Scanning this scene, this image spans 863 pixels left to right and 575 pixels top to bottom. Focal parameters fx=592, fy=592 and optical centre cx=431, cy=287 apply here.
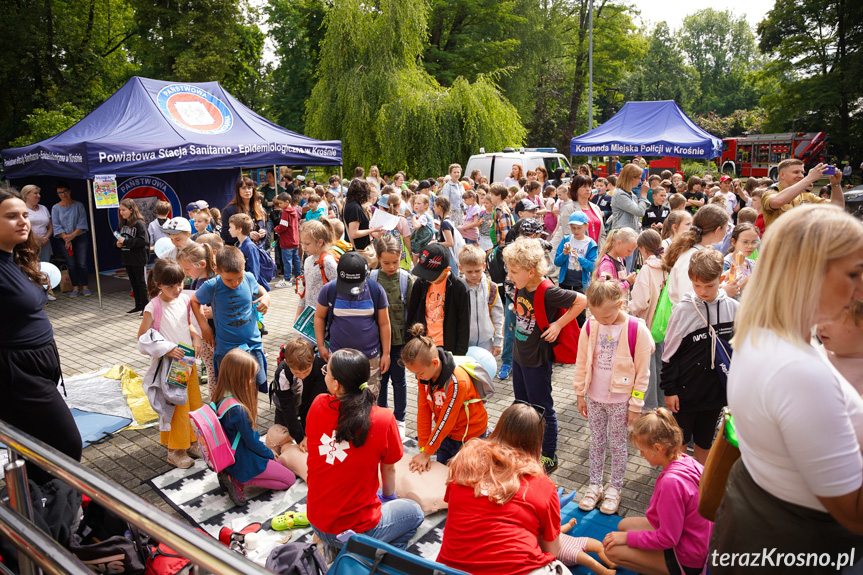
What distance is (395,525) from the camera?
135 inches

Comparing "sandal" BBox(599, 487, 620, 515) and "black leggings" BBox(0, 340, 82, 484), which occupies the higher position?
"black leggings" BBox(0, 340, 82, 484)

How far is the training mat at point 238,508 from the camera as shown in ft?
12.8

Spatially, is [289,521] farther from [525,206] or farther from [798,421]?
[525,206]

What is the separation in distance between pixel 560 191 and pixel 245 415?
7.36 meters

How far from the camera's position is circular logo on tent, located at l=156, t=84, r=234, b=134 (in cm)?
1158

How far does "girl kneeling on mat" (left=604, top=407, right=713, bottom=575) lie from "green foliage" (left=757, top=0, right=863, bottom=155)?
3193cm

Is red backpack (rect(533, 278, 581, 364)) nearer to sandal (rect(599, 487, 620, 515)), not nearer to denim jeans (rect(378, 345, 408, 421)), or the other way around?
sandal (rect(599, 487, 620, 515))

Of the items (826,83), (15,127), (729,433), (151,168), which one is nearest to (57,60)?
(15,127)

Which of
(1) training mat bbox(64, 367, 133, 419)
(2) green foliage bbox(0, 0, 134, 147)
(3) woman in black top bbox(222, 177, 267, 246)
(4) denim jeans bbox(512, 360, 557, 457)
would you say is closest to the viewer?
(4) denim jeans bbox(512, 360, 557, 457)

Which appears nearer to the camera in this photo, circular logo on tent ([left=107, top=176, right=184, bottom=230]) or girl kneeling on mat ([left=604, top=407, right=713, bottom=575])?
girl kneeling on mat ([left=604, top=407, right=713, bottom=575])

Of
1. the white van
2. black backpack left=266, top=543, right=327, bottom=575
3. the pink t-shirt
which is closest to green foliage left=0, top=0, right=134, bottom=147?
the white van

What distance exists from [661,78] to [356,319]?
69965 millimetres

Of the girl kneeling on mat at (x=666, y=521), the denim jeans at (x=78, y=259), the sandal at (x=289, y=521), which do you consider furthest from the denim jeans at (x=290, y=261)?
the girl kneeling on mat at (x=666, y=521)

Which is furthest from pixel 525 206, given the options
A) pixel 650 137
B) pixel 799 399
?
pixel 650 137
